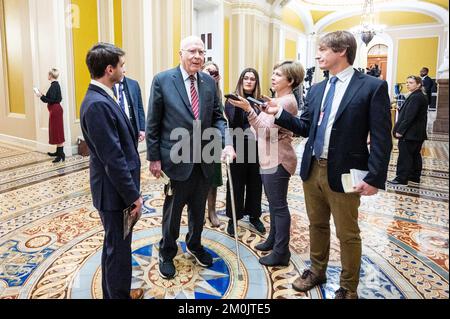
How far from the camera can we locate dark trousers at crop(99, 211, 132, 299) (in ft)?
5.99

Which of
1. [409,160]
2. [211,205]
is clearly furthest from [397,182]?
[211,205]

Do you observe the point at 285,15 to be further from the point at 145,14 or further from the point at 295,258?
the point at 295,258

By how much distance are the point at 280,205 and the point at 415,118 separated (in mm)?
3181

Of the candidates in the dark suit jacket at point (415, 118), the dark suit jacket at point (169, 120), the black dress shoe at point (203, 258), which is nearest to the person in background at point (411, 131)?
the dark suit jacket at point (415, 118)

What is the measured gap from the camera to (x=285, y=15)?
15289 millimetres

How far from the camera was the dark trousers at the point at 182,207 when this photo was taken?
2408 millimetres

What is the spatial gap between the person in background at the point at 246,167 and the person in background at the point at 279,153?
16.9 inches

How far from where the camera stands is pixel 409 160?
4980 millimetres

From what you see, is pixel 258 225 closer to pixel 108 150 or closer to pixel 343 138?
pixel 343 138

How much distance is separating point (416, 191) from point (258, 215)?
2.49 m

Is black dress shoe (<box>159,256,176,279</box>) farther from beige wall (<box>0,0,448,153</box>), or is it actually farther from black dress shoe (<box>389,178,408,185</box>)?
beige wall (<box>0,0,448,153</box>)

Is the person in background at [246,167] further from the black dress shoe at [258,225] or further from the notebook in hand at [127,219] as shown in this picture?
the notebook in hand at [127,219]

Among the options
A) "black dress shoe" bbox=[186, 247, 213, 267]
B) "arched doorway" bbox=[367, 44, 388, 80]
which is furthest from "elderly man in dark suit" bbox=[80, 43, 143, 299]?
"arched doorway" bbox=[367, 44, 388, 80]

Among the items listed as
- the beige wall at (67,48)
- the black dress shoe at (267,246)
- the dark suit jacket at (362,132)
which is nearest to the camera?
the dark suit jacket at (362,132)
